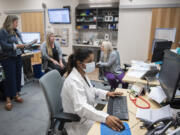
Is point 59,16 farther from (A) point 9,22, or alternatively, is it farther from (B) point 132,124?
(B) point 132,124

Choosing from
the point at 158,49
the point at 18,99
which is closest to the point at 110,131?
the point at 158,49

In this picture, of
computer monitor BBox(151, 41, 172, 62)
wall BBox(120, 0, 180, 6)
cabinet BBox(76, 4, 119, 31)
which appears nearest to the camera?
computer monitor BBox(151, 41, 172, 62)

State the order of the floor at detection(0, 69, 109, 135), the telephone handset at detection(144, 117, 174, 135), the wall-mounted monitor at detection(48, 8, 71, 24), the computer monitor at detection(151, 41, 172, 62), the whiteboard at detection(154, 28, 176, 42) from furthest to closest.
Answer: the wall-mounted monitor at detection(48, 8, 71, 24)
the whiteboard at detection(154, 28, 176, 42)
the computer monitor at detection(151, 41, 172, 62)
the floor at detection(0, 69, 109, 135)
the telephone handset at detection(144, 117, 174, 135)

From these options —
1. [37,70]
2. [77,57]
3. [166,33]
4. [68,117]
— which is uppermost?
[166,33]

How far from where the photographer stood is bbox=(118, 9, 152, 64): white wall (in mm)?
4301

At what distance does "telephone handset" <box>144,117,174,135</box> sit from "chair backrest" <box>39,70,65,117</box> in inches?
30.7

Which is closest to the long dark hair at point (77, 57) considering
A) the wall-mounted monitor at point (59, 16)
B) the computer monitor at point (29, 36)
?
the wall-mounted monitor at point (59, 16)

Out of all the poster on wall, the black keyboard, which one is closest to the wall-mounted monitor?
the poster on wall

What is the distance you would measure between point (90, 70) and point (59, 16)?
4.14 metres

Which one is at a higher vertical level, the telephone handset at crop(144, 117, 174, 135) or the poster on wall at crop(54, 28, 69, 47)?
the poster on wall at crop(54, 28, 69, 47)

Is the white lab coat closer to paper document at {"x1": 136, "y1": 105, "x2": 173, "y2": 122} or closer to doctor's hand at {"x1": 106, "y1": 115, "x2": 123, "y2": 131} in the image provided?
doctor's hand at {"x1": 106, "y1": 115, "x2": 123, "y2": 131}

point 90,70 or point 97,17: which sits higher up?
point 97,17

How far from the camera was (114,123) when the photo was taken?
3.35 ft

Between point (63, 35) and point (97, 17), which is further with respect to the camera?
point (63, 35)
